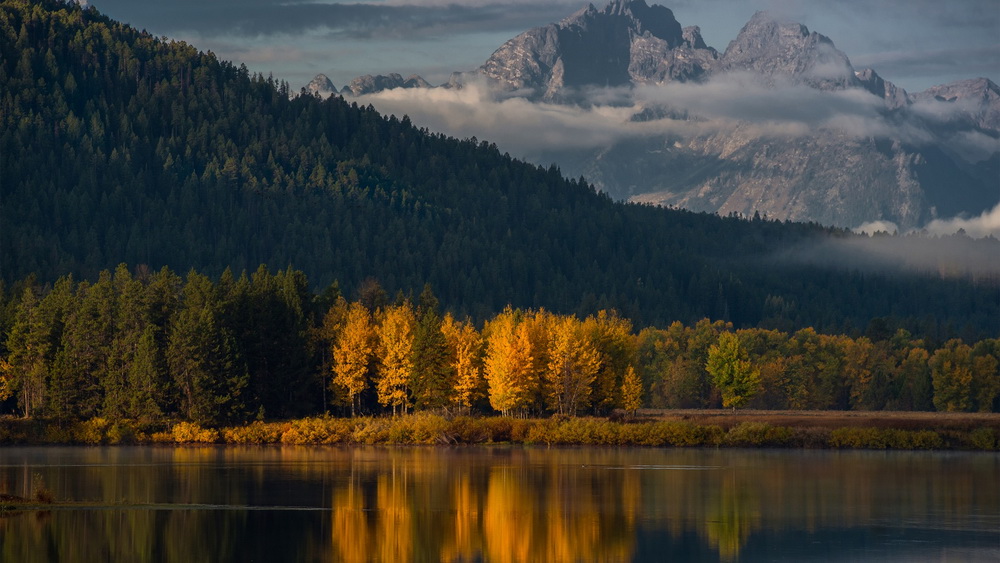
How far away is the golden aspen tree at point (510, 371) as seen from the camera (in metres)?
118

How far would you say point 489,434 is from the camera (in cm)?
11200

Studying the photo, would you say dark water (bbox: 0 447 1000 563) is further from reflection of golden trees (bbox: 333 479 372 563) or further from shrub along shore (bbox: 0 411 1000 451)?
shrub along shore (bbox: 0 411 1000 451)

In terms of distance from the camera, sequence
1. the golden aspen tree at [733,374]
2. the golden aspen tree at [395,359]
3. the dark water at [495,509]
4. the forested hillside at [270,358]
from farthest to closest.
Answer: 1. the golden aspen tree at [733,374]
2. the golden aspen tree at [395,359]
3. the forested hillside at [270,358]
4. the dark water at [495,509]

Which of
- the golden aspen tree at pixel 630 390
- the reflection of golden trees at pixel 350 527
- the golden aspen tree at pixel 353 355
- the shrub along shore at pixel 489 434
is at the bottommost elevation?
the shrub along shore at pixel 489 434

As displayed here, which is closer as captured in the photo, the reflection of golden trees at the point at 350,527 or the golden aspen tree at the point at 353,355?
the reflection of golden trees at the point at 350,527

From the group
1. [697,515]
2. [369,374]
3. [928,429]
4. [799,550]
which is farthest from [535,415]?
[799,550]

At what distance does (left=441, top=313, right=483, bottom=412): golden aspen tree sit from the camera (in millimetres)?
121750

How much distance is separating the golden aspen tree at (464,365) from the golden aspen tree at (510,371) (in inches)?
56.2

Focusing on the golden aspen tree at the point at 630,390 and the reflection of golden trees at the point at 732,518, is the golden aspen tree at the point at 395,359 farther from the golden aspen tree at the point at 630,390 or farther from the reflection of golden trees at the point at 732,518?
the reflection of golden trees at the point at 732,518

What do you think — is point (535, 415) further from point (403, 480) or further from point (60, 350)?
point (403, 480)

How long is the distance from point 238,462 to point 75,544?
119ft

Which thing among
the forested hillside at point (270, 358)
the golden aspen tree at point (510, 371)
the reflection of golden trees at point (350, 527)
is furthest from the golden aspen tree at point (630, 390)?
the reflection of golden trees at point (350, 527)

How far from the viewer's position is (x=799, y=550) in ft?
168

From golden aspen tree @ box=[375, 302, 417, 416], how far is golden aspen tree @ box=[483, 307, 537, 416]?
286 inches
